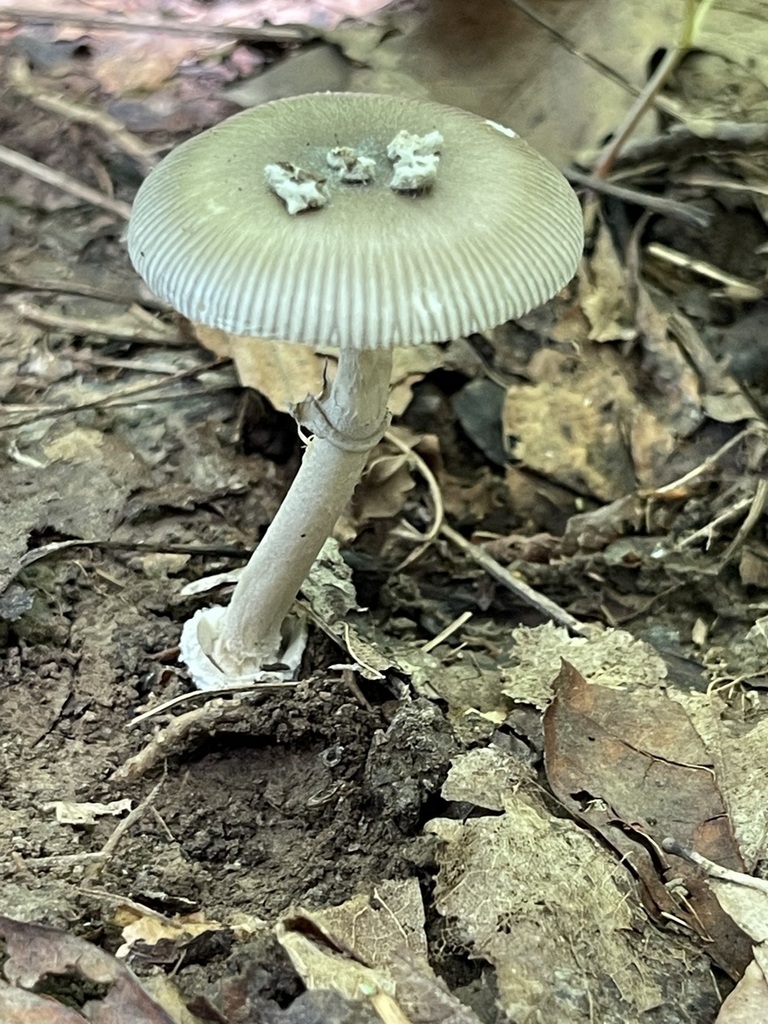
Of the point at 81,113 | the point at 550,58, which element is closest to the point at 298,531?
the point at 550,58

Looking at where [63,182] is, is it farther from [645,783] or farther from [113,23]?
[645,783]

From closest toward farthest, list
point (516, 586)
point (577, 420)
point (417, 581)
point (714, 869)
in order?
point (714, 869) → point (516, 586) → point (417, 581) → point (577, 420)

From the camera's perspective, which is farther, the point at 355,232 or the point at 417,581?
the point at 417,581

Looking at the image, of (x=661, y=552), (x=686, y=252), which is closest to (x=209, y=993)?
(x=661, y=552)

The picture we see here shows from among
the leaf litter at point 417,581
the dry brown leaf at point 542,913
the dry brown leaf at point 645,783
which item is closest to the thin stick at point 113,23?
the leaf litter at point 417,581

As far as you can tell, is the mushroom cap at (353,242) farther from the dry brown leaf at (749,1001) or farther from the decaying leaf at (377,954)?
the dry brown leaf at (749,1001)
